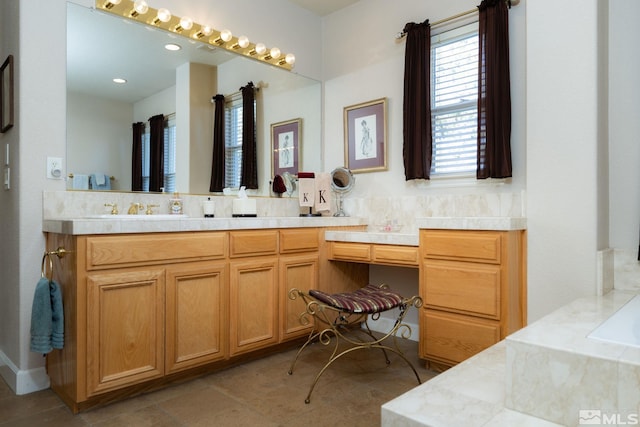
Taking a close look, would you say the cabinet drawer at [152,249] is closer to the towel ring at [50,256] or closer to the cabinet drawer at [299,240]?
the towel ring at [50,256]

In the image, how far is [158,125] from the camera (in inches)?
109

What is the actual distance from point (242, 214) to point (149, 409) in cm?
139

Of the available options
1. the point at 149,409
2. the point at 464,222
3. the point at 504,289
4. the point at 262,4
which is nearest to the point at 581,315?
the point at 504,289

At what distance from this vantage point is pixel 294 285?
2.87m

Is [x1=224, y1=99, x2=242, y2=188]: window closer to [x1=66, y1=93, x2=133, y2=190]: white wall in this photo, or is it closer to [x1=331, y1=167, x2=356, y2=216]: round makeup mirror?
[x1=66, y1=93, x2=133, y2=190]: white wall

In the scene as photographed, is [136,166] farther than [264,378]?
Yes

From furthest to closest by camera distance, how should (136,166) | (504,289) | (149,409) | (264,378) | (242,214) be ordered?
(242,214) → (136,166) → (264,378) → (504,289) → (149,409)

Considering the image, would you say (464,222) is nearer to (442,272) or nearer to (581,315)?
(442,272)

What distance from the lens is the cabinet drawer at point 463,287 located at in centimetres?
224

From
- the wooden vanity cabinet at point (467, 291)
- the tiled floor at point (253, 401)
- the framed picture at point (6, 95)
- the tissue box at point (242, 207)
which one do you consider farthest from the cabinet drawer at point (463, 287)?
the framed picture at point (6, 95)

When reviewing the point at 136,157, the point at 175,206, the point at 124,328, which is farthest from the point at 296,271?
the point at 136,157

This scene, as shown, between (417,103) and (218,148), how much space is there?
58.9 inches

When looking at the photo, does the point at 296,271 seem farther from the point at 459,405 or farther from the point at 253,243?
the point at 459,405

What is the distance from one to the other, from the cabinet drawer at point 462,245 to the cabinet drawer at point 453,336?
1.13 ft
